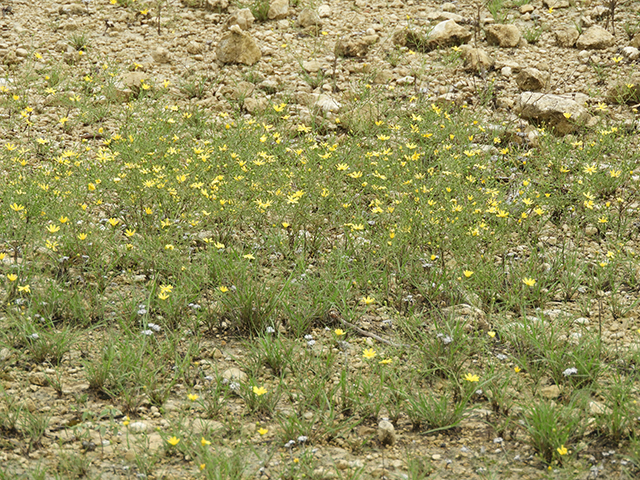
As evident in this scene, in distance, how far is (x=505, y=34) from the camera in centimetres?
645

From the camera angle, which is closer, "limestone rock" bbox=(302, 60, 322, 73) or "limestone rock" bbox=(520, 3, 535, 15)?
"limestone rock" bbox=(302, 60, 322, 73)

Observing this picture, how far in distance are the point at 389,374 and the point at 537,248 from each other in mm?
1656

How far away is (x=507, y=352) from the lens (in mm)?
3234

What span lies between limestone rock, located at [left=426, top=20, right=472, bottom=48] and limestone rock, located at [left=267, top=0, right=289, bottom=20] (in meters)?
1.67

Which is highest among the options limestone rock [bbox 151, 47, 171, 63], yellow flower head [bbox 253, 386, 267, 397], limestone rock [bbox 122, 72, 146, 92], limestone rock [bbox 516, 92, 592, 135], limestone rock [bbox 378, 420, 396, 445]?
limestone rock [bbox 151, 47, 171, 63]

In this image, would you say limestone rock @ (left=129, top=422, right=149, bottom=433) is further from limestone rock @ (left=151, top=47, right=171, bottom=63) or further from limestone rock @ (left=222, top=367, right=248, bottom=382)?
limestone rock @ (left=151, top=47, right=171, bottom=63)

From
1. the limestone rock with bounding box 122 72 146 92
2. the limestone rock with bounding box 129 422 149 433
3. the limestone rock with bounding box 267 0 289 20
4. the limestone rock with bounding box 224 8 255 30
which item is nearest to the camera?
the limestone rock with bounding box 129 422 149 433

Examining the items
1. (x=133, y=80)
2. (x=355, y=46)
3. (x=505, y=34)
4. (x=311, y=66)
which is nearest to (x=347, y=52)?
(x=355, y=46)

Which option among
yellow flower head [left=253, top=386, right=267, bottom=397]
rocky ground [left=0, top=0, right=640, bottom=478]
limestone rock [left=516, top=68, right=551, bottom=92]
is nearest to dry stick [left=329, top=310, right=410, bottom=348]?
yellow flower head [left=253, top=386, right=267, bottom=397]

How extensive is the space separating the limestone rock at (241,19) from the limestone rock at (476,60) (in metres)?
2.36

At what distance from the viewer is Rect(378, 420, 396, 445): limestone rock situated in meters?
2.72

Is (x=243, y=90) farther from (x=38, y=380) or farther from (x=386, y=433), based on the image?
(x=386, y=433)

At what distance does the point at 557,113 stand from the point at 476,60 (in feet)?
3.79

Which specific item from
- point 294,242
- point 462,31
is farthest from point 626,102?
point 294,242
